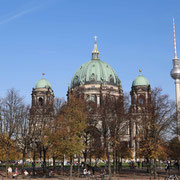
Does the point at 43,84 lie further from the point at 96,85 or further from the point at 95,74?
the point at 95,74

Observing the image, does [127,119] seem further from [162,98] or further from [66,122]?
[66,122]

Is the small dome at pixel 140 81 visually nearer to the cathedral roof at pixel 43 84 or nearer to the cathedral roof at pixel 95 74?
the cathedral roof at pixel 95 74

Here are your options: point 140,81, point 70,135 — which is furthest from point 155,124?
point 140,81

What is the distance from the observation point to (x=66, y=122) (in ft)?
137

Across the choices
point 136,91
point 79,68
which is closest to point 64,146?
point 136,91

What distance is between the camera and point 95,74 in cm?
12081

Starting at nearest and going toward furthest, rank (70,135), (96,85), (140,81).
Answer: (70,135) < (140,81) < (96,85)

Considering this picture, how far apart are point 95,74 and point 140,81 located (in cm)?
1637

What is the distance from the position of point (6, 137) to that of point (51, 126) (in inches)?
266

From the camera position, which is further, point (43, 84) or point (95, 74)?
point (95, 74)

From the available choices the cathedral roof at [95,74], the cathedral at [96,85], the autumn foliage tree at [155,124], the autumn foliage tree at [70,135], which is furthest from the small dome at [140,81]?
the autumn foliage tree at [70,135]

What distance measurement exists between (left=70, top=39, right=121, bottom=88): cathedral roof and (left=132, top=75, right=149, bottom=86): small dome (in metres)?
9.28

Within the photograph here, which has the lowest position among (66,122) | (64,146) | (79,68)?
(64,146)

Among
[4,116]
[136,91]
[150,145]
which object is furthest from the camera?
[136,91]
